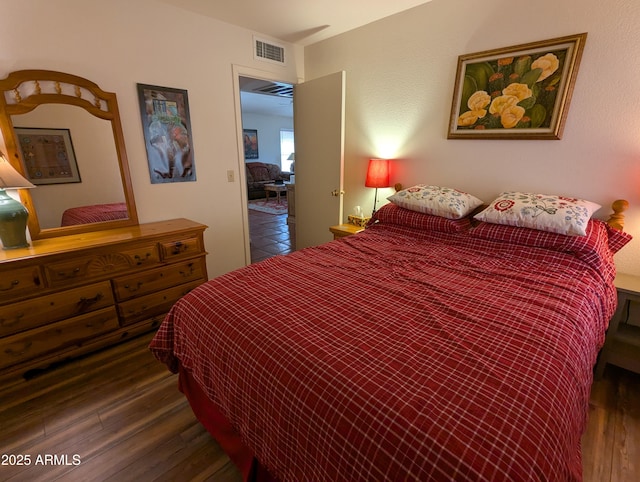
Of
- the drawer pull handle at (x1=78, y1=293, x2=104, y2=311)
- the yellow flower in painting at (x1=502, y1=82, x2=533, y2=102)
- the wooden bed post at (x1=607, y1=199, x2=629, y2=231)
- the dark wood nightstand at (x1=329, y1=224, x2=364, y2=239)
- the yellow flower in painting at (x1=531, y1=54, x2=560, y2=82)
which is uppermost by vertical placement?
the yellow flower in painting at (x1=531, y1=54, x2=560, y2=82)

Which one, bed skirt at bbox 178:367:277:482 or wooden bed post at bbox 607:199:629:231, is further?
wooden bed post at bbox 607:199:629:231

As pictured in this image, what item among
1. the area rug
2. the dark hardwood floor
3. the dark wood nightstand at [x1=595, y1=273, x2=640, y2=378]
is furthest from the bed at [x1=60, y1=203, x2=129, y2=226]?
the area rug

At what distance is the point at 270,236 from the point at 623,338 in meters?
4.00

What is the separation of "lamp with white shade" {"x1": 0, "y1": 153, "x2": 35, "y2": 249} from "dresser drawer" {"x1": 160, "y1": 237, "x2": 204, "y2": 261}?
0.73 m

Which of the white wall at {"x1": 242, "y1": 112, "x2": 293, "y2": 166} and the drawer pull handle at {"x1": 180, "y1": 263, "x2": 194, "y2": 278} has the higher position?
the white wall at {"x1": 242, "y1": 112, "x2": 293, "y2": 166}

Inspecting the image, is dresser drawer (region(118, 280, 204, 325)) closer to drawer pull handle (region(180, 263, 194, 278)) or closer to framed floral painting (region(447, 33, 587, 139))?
drawer pull handle (region(180, 263, 194, 278))

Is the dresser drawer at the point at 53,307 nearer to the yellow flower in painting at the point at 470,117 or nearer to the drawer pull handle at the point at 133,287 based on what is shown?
the drawer pull handle at the point at 133,287

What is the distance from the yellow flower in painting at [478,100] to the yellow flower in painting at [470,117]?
27mm

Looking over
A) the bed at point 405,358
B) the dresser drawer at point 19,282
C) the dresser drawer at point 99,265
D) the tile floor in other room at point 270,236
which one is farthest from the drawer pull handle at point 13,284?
the tile floor in other room at point 270,236

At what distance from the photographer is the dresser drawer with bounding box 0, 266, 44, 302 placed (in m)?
1.59

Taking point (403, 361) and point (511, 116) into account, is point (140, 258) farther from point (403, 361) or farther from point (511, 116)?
point (511, 116)

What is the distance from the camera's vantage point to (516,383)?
0.78 m

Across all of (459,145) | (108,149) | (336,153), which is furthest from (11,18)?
(459,145)

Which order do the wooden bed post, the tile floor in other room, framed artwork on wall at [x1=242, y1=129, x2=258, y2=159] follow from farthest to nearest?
framed artwork on wall at [x1=242, y1=129, x2=258, y2=159] → the tile floor in other room → the wooden bed post
